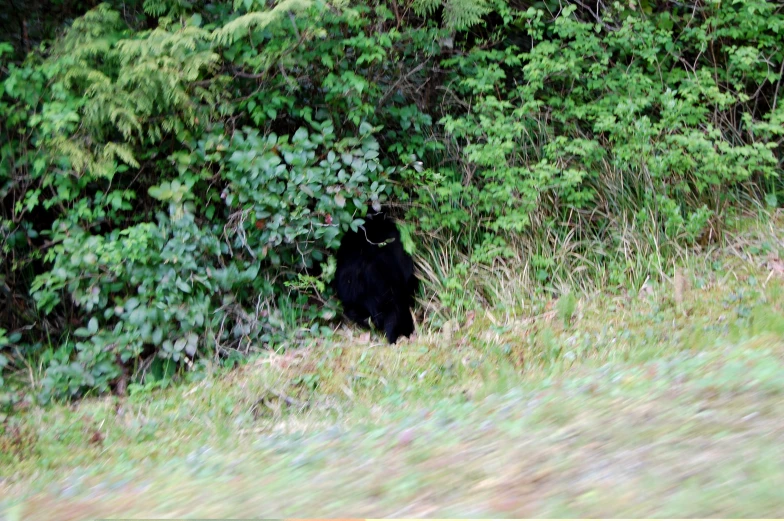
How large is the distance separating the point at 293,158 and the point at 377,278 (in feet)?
4.64

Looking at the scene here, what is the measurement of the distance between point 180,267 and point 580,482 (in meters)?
4.78

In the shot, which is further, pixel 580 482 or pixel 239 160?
pixel 239 160

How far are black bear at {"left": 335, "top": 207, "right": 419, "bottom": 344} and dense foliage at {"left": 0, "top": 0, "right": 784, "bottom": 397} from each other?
7.9 inches

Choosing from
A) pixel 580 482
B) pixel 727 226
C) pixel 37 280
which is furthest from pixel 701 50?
pixel 37 280

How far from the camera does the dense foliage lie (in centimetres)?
684

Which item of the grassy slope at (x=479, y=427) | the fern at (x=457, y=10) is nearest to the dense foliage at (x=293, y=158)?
the fern at (x=457, y=10)

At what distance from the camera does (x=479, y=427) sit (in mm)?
4113

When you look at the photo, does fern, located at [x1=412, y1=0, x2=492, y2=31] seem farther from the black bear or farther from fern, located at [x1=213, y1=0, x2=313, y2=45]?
the black bear

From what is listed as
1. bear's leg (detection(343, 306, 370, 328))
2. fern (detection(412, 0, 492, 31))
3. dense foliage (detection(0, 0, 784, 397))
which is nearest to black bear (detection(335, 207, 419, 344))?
bear's leg (detection(343, 306, 370, 328))

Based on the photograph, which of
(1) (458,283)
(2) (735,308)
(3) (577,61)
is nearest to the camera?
(2) (735,308)

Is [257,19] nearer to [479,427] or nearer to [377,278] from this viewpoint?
[377,278]

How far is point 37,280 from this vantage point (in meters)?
6.92

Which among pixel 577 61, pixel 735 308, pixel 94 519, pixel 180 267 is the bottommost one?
pixel 735 308

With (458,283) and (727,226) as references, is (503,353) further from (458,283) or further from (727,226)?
(727,226)
